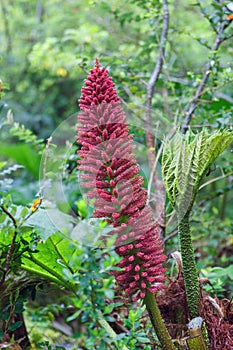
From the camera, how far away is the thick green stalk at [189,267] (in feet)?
2.47

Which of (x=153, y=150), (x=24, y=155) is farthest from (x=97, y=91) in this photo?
(x=24, y=155)

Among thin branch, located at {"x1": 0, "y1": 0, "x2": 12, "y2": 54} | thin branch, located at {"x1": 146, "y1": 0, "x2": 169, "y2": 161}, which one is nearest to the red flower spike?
thin branch, located at {"x1": 146, "y1": 0, "x2": 169, "y2": 161}

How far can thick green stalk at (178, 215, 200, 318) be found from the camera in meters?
0.75

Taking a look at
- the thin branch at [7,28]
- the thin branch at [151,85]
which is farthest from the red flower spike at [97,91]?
the thin branch at [7,28]

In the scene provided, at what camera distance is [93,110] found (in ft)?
2.32

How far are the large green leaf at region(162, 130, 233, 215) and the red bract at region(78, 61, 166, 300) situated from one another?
0.21ft

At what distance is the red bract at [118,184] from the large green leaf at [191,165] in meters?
0.06

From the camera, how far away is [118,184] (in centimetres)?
69

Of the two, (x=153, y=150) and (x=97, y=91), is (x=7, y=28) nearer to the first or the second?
(x=153, y=150)

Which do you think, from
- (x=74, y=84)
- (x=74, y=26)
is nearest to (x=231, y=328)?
(x=74, y=26)

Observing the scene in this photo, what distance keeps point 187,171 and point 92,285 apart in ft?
0.83

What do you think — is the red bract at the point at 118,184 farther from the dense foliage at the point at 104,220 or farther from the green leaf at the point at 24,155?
the green leaf at the point at 24,155

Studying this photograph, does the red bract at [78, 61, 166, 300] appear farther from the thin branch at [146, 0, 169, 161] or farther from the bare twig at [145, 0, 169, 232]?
the thin branch at [146, 0, 169, 161]

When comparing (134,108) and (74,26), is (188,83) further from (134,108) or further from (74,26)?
(74,26)
